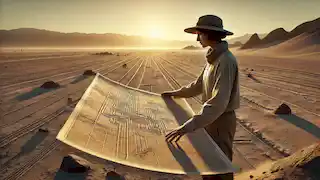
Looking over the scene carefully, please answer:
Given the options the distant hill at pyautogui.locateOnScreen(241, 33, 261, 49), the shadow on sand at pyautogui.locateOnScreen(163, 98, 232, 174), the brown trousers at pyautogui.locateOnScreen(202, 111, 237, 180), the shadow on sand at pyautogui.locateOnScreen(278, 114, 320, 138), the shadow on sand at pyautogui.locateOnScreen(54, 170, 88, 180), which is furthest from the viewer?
the distant hill at pyautogui.locateOnScreen(241, 33, 261, 49)

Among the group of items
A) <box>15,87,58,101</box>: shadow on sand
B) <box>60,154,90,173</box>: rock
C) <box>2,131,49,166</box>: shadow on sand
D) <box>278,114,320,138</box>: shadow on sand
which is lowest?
<box>15,87,58,101</box>: shadow on sand

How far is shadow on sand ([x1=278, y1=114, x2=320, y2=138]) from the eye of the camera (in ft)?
22.3

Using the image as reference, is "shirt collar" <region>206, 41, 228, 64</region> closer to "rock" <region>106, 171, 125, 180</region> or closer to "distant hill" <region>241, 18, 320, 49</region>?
"rock" <region>106, 171, 125, 180</region>

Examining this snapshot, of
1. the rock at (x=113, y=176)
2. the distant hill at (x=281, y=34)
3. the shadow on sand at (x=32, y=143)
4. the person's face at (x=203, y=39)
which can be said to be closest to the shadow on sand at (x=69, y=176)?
the rock at (x=113, y=176)

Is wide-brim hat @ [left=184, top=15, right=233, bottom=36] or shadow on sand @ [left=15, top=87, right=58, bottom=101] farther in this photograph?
shadow on sand @ [left=15, top=87, right=58, bottom=101]

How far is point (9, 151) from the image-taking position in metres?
5.30

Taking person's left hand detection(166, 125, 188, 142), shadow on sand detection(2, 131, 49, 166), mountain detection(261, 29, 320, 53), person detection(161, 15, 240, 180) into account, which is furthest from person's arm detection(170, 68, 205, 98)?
mountain detection(261, 29, 320, 53)

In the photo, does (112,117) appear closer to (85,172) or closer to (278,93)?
(85,172)

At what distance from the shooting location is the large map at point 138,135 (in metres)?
2.27

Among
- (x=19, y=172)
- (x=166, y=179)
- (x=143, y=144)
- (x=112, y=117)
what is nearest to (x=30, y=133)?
(x=19, y=172)

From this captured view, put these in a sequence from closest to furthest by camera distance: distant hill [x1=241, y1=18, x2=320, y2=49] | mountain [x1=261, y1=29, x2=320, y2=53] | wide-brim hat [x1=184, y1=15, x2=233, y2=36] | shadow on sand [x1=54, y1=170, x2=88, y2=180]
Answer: wide-brim hat [x1=184, y1=15, x2=233, y2=36] → shadow on sand [x1=54, y1=170, x2=88, y2=180] → mountain [x1=261, y1=29, x2=320, y2=53] → distant hill [x1=241, y1=18, x2=320, y2=49]

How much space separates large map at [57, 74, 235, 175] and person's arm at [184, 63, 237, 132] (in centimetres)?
21

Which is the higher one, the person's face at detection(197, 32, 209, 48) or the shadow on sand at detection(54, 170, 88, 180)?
the person's face at detection(197, 32, 209, 48)

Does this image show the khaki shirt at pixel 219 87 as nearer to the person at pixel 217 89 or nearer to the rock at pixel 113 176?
the person at pixel 217 89
